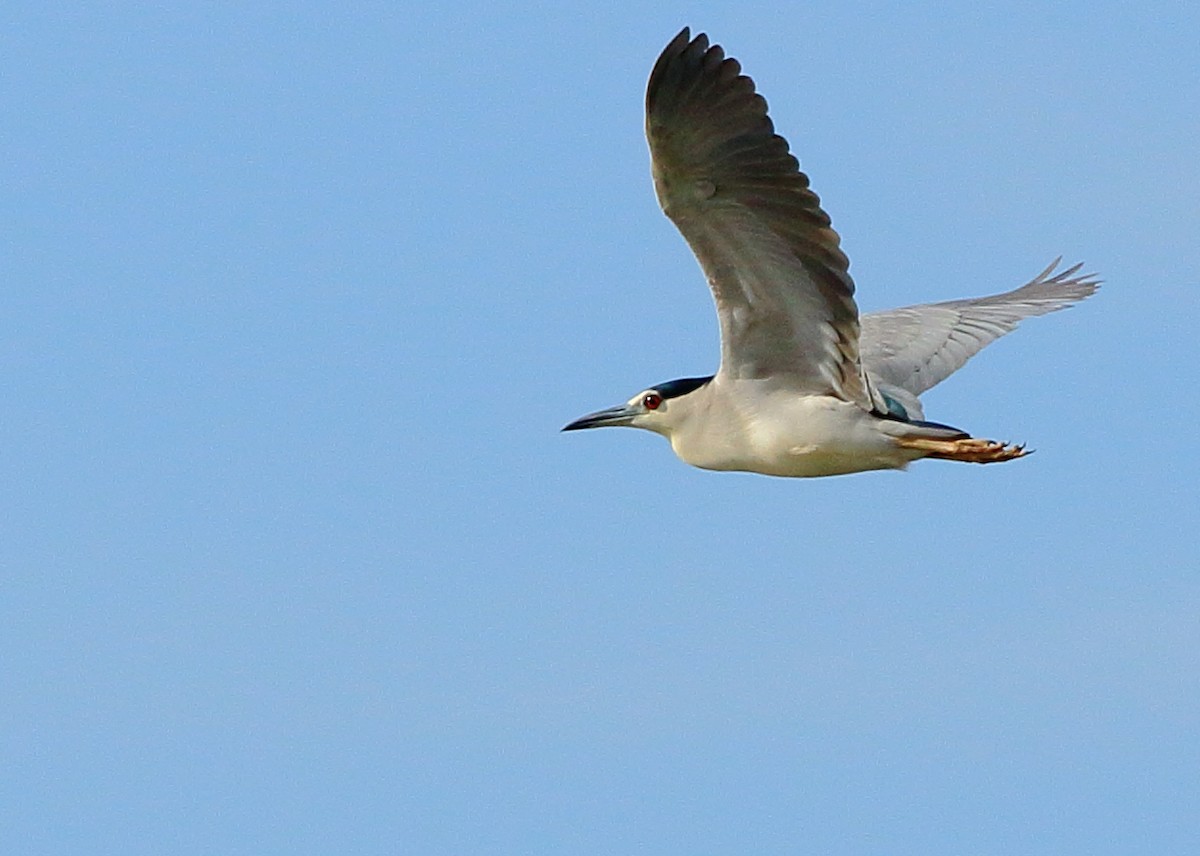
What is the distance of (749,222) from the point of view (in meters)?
10.7

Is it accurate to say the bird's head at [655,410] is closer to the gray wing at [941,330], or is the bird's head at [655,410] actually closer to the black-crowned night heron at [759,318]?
the black-crowned night heron at [759,318]

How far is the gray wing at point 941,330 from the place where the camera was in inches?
543

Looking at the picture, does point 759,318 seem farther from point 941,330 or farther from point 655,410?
point 941,330

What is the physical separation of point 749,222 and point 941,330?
4.13m

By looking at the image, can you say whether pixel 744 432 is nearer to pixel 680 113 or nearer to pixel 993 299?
pixel 680 113

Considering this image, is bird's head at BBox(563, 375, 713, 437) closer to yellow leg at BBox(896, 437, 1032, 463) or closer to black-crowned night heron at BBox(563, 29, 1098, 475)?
black-crowned night heron at BBox(563, 29, 1098, 475)

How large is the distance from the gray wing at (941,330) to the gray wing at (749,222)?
1714 mm

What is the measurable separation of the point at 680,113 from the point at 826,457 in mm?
2346

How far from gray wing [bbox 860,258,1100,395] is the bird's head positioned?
4.53ft

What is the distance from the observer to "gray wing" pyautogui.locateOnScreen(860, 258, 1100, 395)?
1378 cm

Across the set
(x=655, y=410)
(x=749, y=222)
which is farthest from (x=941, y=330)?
(x=749, y=222)

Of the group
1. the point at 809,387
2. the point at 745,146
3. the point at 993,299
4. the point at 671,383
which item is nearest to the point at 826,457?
the point at 809,387

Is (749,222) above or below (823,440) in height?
above

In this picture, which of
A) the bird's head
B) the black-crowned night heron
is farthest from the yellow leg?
the bird's head
